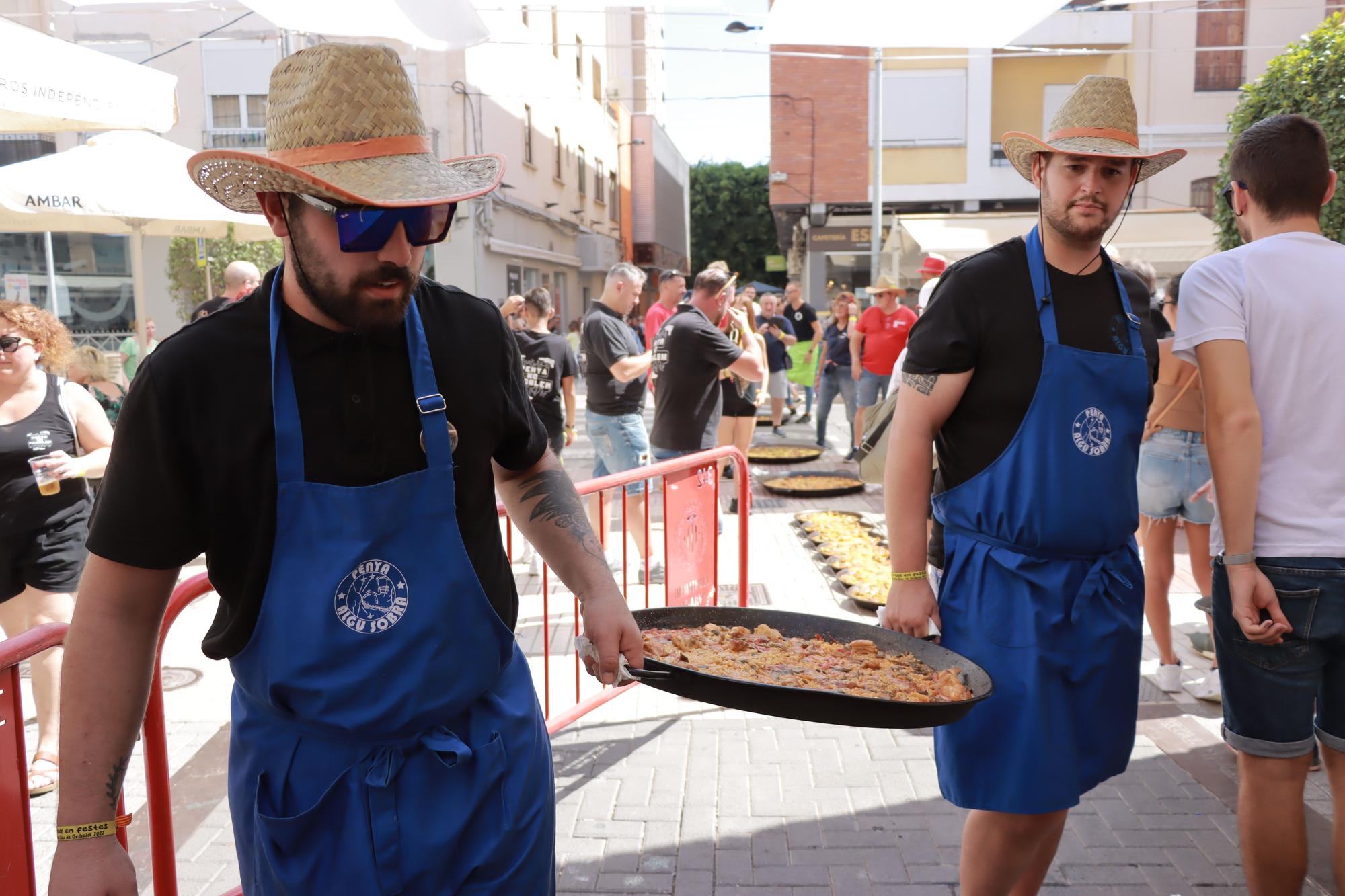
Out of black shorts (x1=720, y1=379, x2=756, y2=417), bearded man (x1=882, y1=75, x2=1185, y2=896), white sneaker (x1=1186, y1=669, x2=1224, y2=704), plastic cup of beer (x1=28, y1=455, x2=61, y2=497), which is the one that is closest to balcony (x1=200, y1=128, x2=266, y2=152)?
black shorts (x1=720, y1=379, x2=756, y2=417)

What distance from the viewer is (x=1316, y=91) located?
22.7ft

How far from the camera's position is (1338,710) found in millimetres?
2848

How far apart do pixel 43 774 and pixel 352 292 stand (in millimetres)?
3872

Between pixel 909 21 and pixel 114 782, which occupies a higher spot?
pixel 909 21

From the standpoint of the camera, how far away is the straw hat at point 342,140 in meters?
1.75

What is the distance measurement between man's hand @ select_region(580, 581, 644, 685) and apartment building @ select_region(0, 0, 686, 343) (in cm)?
1274

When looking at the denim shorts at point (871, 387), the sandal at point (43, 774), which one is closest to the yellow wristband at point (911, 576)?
the sandal at point (43, 774)

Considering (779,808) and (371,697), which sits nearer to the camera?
(371,697)

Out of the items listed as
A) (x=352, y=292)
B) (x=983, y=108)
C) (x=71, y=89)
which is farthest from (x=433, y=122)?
(x=352, y=292)

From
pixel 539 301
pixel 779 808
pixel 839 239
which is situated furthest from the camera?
pixel 839 239

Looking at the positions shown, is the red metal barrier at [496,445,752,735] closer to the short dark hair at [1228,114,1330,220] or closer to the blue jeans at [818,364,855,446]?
the short dark hair at [1228,114,1330,220]

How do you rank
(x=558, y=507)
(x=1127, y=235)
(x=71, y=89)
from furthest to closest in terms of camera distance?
(x=1127, y=235) < (x=71, y=89) < (x=558, y=507)

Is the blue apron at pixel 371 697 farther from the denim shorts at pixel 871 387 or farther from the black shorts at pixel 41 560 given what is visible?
the denim shorts at pixel 871 387

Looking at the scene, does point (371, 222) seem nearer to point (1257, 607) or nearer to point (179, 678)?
point (1257, 607)
